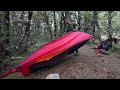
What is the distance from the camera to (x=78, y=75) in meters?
5.17

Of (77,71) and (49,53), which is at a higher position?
(49,53)

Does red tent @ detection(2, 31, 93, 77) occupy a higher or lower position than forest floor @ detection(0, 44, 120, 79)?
higher

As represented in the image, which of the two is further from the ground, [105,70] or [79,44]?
[79,44]

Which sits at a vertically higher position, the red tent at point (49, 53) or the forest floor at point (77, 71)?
the red tent at point (49, 53)

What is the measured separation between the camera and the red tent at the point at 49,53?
207 inches

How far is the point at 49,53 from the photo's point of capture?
5527mm

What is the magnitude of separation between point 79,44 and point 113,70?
1.81 m

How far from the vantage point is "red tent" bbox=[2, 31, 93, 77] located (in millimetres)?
5262

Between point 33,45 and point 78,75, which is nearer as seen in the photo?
point 78,75
